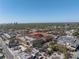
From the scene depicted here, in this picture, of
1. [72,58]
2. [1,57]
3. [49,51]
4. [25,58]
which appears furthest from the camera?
[49,51]

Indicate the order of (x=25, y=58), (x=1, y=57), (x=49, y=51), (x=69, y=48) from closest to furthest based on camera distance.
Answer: (x=25, y=58), (x=1, y=57), (x=49, y=51), (x=69, y=48)

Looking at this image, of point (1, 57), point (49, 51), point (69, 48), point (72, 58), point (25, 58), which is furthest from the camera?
point (69, 48)

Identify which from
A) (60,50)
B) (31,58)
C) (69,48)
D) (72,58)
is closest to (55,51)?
(60,50)

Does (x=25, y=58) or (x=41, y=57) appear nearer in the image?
(x=25, y=58)

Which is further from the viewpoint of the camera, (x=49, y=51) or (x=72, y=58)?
(x=49, y=51)

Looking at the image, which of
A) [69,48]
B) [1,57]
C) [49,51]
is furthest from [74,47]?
[1,57]

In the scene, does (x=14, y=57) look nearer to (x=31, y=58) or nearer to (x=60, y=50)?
(x=31, y=58)

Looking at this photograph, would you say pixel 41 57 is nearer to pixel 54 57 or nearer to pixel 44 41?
pixel 54 57

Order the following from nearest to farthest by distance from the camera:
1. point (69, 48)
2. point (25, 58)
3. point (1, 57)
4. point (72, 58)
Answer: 1. point (25, 58)
2. point (72, 58)
3. point (1, 57)
4. point (69, 48)
